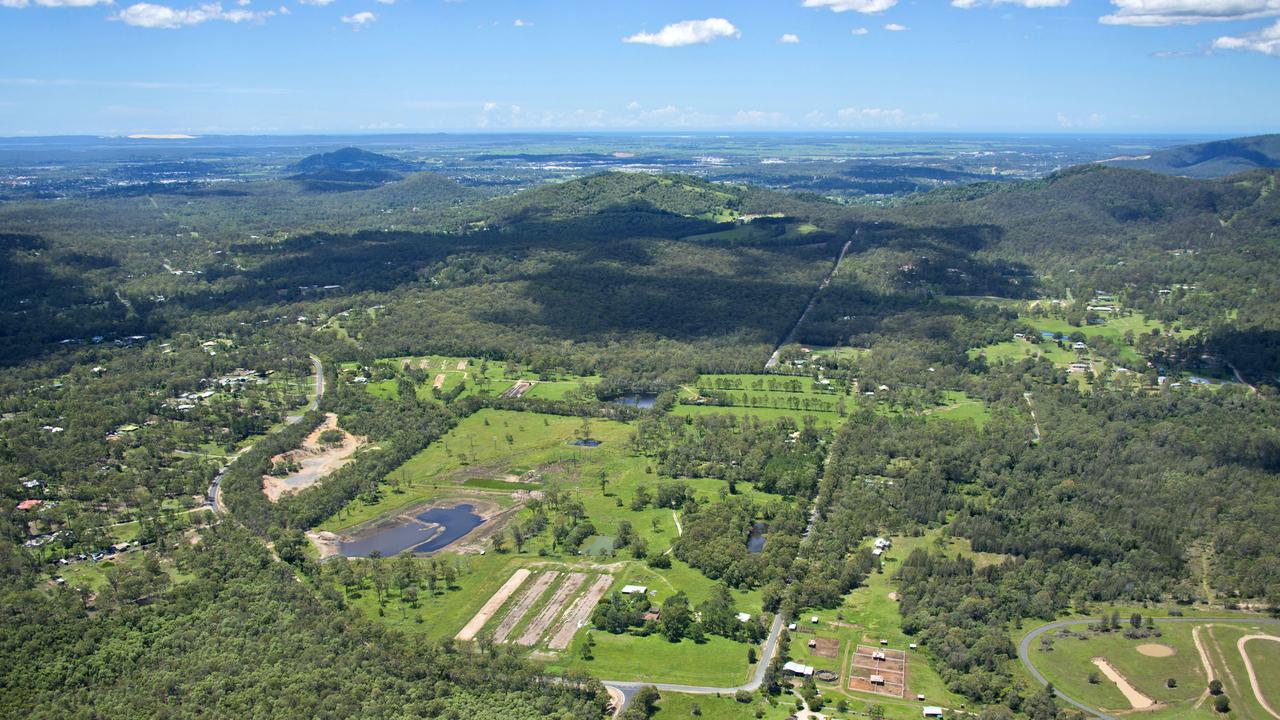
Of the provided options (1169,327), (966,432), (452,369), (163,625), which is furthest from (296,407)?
(1169,327)

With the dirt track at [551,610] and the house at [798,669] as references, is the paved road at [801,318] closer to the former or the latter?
the dirt track at [551,610]

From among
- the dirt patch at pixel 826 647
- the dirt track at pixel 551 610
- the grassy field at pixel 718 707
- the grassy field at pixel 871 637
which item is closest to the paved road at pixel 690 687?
the grassy field at pixel 718 707

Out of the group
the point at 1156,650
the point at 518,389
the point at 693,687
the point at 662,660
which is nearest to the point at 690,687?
the point at 693,687

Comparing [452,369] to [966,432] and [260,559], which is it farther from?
[966,432]

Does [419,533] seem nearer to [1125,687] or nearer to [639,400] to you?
[639,400]

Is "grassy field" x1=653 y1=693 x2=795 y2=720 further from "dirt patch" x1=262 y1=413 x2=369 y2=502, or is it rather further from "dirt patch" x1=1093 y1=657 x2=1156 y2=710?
"dirt patch" x1=262 y1=413 x2=369 y2=502

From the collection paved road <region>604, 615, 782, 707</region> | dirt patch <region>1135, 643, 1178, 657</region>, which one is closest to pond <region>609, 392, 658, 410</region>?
paved road <region>604, 615, 782, 707</region>
